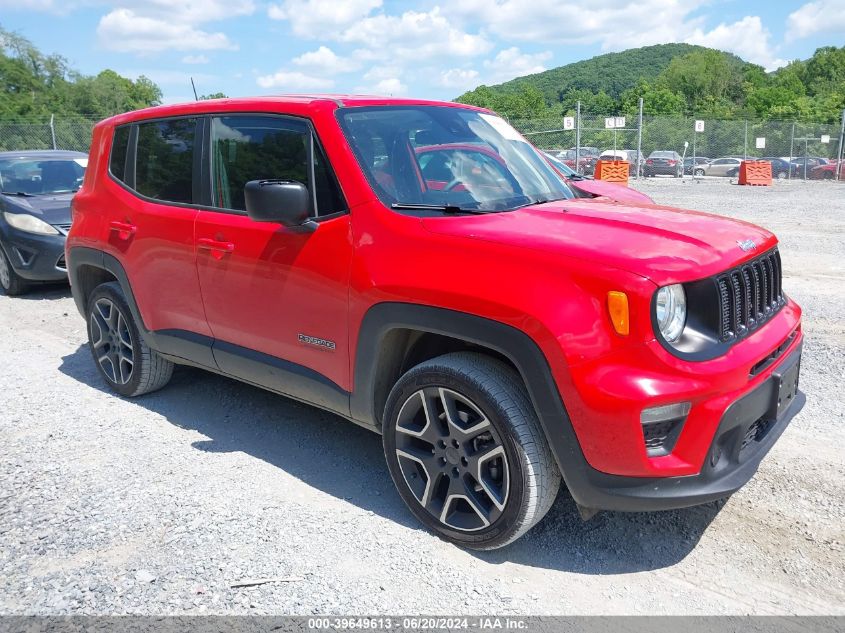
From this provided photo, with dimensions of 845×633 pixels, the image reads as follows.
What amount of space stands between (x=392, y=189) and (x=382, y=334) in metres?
0.70

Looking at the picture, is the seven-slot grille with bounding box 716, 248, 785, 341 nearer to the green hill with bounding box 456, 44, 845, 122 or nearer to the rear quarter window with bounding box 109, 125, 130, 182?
the rear quarter window with bounding box 109, 125, 130, 182

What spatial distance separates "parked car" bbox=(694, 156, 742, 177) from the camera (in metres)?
31.5

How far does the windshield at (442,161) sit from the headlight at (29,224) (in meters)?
6.01

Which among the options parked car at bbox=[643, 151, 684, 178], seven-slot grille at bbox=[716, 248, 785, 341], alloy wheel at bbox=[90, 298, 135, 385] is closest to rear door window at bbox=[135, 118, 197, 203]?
alloy wheel at bbox=[90, 298, 135, 385]

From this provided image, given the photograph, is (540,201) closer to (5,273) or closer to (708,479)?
(708,479)

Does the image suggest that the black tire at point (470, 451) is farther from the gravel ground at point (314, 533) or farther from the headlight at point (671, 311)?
the headlight at point (671, 311)

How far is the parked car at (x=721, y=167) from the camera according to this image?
3145 cm

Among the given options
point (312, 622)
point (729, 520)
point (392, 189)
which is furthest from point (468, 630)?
point (392, 189)

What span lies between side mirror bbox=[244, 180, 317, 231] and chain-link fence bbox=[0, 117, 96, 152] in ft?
83.2

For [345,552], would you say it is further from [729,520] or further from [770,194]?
[770,194]

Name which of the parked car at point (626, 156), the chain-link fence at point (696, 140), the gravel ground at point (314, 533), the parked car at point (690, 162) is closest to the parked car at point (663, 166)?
the chain-link fence at point (696, 140)

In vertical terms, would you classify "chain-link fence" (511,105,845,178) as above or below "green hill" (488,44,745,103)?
below

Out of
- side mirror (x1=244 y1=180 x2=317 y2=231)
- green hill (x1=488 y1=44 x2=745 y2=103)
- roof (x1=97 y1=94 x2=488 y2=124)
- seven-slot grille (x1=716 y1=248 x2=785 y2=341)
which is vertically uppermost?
green hill (x1=488 y1=44 x2=745 y2=103)

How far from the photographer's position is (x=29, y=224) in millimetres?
8203
